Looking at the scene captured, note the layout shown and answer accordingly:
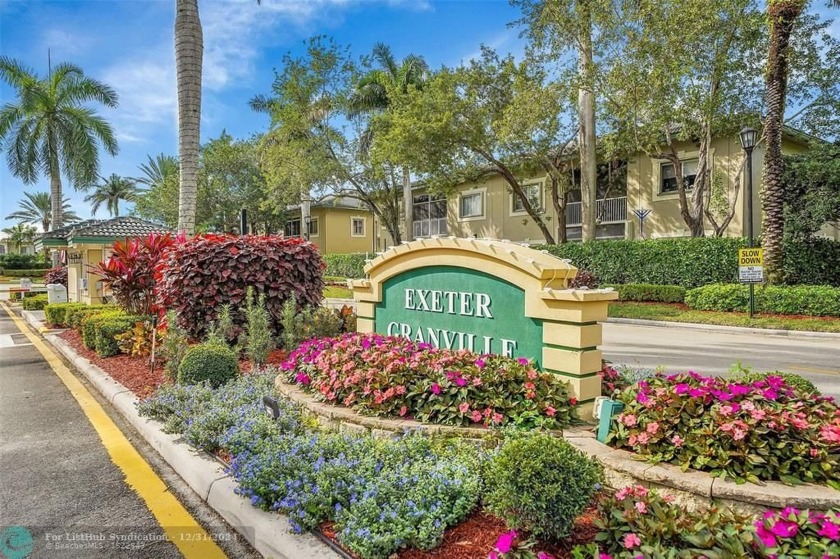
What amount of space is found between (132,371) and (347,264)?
26886 mm

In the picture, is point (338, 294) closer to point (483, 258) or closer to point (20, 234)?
point (483, 258)

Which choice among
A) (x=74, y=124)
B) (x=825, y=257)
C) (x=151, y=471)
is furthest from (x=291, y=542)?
(x=74, y=124)

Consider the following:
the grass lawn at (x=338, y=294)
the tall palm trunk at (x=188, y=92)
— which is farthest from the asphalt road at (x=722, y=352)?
the grass lawn at (x=338, y=294)

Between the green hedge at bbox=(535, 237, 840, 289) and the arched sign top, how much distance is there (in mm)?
15333

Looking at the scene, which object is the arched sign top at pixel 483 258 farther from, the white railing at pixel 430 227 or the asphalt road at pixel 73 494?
the white railing at pixel 430 227

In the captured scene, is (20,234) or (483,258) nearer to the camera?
(483,258)

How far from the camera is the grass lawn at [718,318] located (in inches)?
487

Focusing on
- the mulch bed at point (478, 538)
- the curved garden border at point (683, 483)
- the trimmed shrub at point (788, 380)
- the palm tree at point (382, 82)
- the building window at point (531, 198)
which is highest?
the palm tree at point (382, 82)

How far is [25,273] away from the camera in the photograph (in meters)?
49.7

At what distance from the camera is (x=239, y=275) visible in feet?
24.6

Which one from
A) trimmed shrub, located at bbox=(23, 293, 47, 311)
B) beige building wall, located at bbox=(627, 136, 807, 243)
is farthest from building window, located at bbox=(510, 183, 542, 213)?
trimmed shrub, located at bbox=(23, 293, 47, 311)

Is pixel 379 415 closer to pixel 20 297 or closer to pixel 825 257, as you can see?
pixel 825 257

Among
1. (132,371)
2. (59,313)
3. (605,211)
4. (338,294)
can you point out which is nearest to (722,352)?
(132,371)

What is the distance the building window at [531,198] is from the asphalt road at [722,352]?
13.6m
